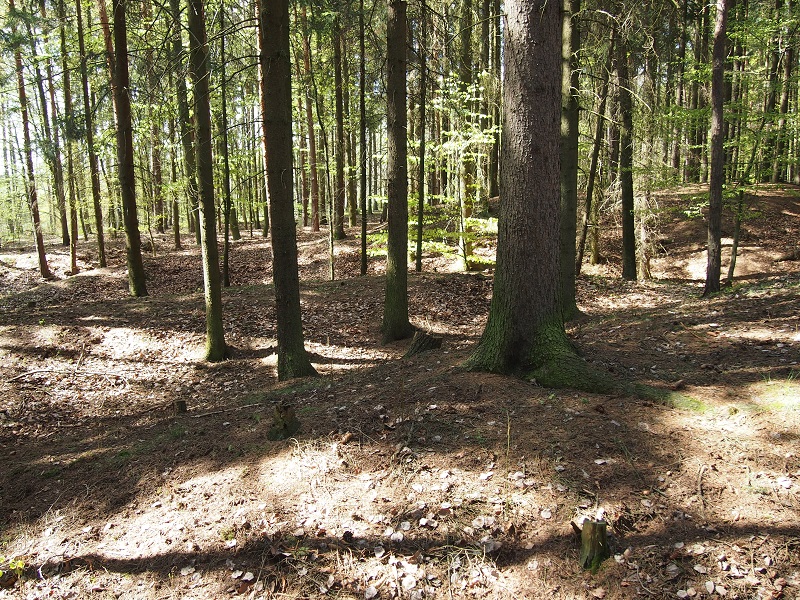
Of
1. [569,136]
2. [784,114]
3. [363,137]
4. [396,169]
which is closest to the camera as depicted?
[569,136]

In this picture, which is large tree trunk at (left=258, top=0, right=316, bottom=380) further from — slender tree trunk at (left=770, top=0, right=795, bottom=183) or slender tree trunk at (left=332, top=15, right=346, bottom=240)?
slender tree trunk at (left=770, top=0, right=795, bottom=183)

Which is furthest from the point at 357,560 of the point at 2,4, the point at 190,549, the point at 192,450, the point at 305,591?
the point at 2,4

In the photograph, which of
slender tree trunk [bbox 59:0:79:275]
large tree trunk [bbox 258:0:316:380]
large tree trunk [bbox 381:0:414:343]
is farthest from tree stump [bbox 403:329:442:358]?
slender tree trunk [bbox 59:0:79:275]

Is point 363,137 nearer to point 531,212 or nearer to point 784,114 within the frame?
point 531,212

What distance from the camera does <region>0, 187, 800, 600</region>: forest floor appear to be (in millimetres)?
3225

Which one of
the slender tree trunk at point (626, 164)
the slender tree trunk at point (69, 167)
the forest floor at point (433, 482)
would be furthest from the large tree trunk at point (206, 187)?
the slender tree trunk at point (626, 164)

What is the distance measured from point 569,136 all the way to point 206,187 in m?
6.91

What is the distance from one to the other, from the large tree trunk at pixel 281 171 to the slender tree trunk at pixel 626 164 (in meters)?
8.89

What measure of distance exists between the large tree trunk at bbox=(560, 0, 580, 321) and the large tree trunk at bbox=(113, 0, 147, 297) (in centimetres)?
964

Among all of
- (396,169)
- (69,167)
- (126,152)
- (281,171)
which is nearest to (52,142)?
(126,152)

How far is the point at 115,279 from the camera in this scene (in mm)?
17094

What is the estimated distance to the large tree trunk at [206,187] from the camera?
28.0 ft

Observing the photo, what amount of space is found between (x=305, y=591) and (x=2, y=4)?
84.5 feet

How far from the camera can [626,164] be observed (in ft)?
48.2
